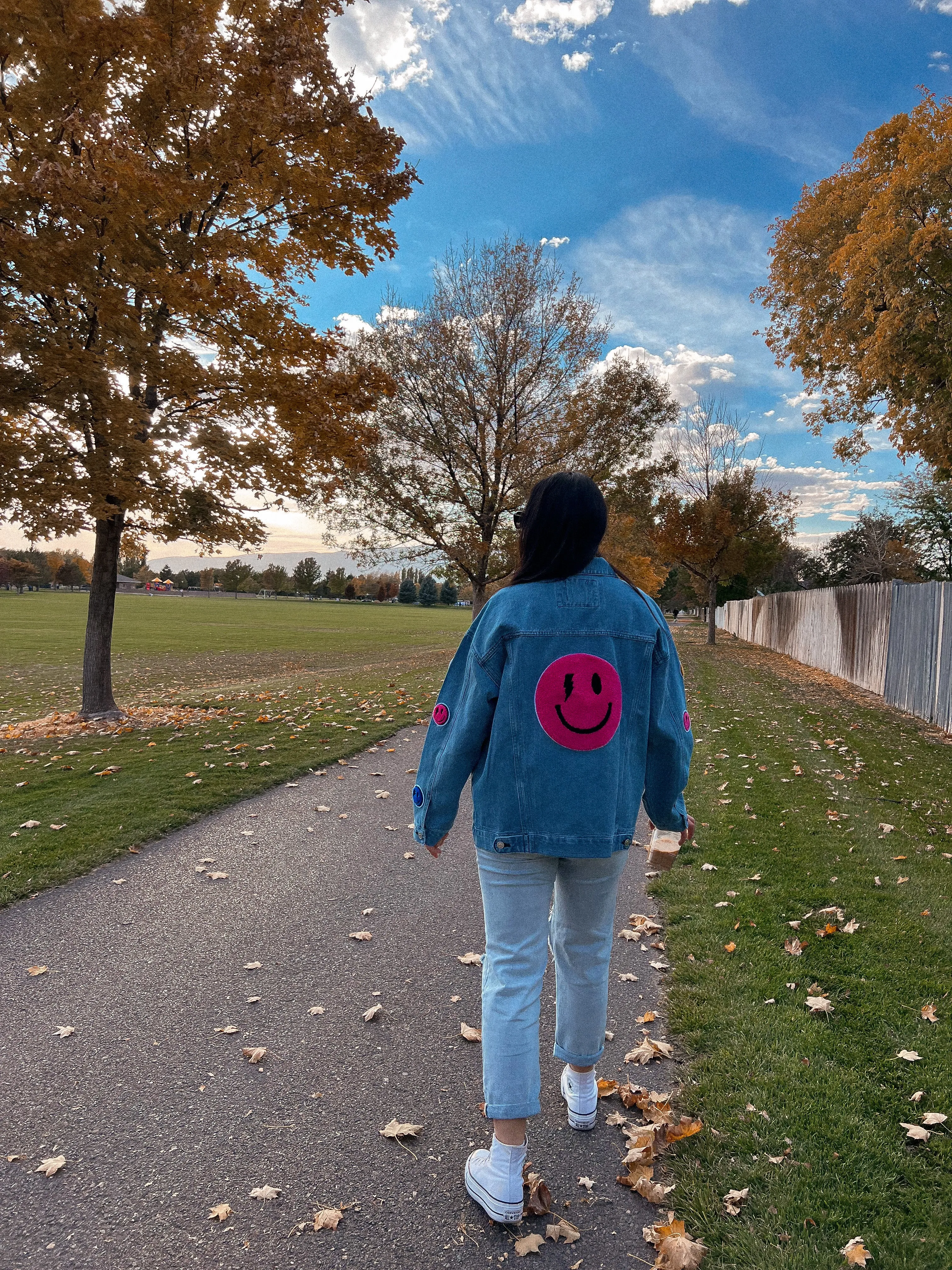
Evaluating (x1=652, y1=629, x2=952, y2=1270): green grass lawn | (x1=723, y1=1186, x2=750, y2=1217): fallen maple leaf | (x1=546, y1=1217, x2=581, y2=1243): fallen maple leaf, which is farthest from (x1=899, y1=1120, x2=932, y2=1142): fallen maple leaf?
(x1=546, y1=1217, x2=581, y2=1243): fallen maple leaf

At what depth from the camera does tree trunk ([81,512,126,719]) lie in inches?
385

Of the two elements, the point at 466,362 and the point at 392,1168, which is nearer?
the point at 392,1168

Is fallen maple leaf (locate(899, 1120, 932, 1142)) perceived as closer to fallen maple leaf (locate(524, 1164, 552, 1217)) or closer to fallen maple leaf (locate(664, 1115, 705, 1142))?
fallen maple leaf (locate(664, 1115, 705, 1142))

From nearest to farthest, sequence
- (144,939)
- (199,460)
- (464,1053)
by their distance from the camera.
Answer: (464,1053) < (144,939) < (199,460)

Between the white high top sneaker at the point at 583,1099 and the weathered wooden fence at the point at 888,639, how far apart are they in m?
10.1

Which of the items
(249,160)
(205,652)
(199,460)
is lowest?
(205,652)

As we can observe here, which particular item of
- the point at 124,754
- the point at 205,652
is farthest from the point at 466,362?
the point at 205,652

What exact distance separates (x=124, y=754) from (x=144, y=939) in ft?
14.4

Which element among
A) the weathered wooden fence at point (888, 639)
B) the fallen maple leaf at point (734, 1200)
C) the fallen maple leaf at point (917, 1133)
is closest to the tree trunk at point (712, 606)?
the weathered wooden fence at point (888, 639)

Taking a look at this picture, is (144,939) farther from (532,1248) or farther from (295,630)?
(295,630)

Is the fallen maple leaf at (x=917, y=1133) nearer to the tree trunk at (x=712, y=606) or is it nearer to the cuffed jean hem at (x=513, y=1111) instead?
the cuffed jean hem at (x=513, y=1111)

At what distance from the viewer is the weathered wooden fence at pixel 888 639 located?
10.5 meters

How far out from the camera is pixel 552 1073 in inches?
108

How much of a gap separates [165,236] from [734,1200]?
9.19 metres
